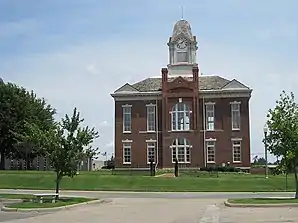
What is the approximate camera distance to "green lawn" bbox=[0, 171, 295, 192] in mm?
44312

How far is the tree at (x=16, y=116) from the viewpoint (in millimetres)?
72375

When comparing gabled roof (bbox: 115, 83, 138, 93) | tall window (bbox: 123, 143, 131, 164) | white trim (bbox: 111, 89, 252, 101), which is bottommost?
tall window (bbox: 123, 143, 131, 164)

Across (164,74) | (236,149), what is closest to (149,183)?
(236,149)

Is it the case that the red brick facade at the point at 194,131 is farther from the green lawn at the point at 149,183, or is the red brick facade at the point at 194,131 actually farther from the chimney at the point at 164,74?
the green lawn at the point at 149,183

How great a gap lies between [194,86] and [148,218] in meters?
49.0

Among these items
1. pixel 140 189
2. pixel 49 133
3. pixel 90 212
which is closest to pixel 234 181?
pixel 140 189

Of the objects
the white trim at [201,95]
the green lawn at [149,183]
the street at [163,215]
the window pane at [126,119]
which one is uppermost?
the white trim at [201,95]

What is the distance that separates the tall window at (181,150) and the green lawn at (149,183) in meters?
20.5

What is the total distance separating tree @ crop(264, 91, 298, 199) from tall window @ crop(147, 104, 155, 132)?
4077 cm

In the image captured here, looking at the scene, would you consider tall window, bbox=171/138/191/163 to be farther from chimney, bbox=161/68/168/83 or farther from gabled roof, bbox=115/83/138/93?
gabled roof, bbox=115/83/138/93

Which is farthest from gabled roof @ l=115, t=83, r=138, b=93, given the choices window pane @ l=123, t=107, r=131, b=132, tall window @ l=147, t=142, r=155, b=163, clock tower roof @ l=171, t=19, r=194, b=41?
clock tower roof @ l=171, t=19, r=194, b=41

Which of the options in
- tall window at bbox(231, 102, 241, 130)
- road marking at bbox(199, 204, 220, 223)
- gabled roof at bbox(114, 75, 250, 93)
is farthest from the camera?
gabled roof at bbox(114, 75, 250, 93)

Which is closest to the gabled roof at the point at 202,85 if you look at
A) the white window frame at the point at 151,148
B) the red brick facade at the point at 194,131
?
the red brick facade at the point at 194,131

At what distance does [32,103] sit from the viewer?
252 feet
